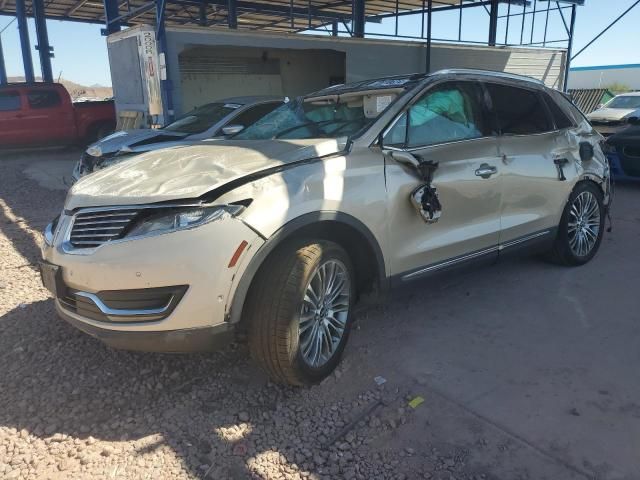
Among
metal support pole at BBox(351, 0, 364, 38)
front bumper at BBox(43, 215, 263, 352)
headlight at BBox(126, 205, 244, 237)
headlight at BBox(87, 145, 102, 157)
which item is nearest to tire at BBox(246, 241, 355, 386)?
front bumper at BBox(43, 215, 263, 352)

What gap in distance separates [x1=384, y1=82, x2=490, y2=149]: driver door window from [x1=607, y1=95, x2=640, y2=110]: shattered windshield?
10995 mm

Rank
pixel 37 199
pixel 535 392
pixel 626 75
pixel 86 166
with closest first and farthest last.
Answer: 1. pixel 535 392
2. pixel 86 166
3. pixel 37 199
4. pixel 626 75

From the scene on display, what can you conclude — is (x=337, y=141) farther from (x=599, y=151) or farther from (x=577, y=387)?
(x=599, y=151)

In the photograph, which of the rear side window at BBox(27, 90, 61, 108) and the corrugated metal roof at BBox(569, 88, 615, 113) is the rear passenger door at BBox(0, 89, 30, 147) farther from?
the corrugated metal roof at BBox(569, 88, 615, 113)

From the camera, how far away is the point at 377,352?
3.46 m

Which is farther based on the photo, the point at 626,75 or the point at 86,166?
the point at 626,75

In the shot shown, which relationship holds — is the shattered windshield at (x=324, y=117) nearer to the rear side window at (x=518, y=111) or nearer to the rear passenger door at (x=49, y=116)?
the rear side window at (x=518, y=111)

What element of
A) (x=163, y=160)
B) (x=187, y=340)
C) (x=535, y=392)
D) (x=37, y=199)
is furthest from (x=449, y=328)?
(x=37, y=199)

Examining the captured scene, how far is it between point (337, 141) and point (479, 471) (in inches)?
74.5

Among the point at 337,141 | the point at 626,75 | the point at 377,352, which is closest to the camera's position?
the point at 337,141

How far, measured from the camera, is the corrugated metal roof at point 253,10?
18263 mm

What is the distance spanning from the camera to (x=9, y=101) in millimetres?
14461

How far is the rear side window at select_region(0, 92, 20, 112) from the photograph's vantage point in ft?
47.2

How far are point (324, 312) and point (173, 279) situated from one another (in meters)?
0.90
